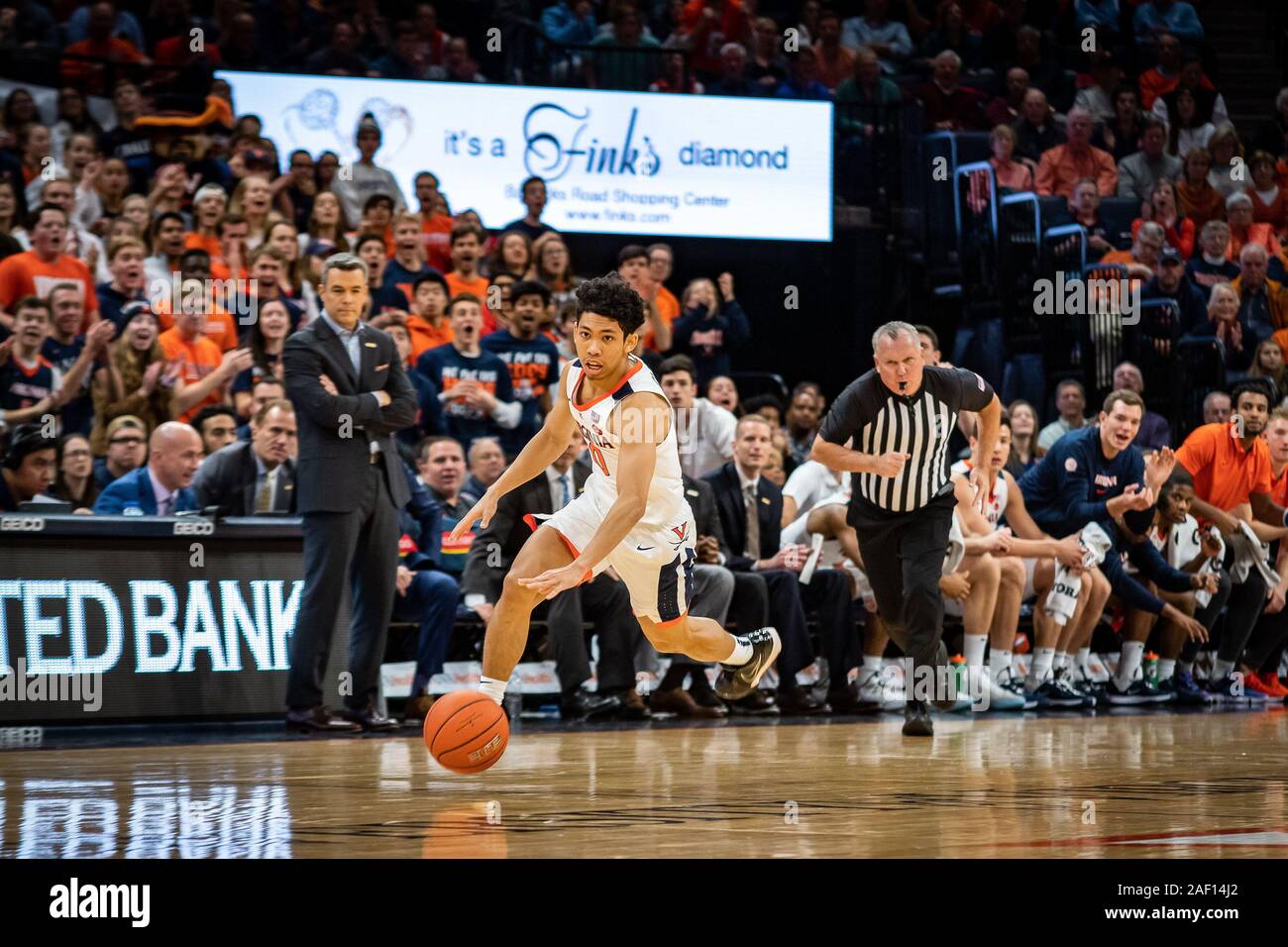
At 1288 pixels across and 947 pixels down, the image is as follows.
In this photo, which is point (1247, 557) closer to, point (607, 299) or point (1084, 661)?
point (1084, 661)

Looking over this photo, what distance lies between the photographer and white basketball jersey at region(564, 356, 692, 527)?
5590 millimetres

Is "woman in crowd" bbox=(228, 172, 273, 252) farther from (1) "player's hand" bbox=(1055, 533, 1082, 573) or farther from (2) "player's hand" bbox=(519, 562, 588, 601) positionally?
(2) "player's hand" bbox=(519, 562, 588, 601)

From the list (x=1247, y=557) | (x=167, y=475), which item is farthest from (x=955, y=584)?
(x=167, y=475)

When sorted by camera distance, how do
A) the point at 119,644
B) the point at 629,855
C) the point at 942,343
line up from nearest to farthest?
1. the point at 629,855
2. the point at 119,644
3. the point at 942,343

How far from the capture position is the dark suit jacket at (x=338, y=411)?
7.58 metres

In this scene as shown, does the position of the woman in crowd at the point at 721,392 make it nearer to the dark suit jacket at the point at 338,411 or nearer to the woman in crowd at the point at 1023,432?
the woman in crowd at the point at 1023,432

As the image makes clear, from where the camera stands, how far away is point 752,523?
976cm

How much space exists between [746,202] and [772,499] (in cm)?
424

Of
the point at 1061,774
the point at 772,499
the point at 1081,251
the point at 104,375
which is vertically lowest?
the point at 1061,774

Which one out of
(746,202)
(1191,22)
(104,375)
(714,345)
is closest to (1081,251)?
(746,202)

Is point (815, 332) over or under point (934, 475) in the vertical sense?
over

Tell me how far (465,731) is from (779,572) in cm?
438

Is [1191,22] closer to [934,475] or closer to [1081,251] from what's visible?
[1081,251]
